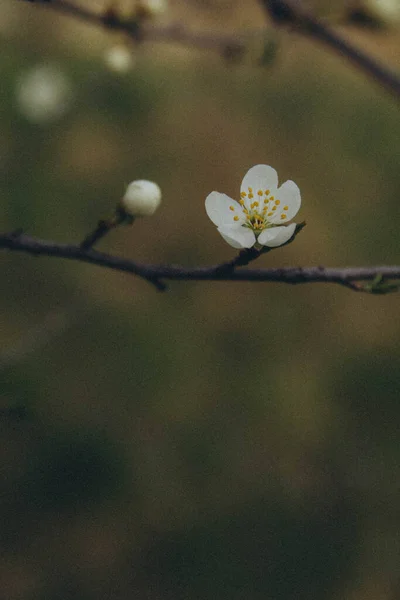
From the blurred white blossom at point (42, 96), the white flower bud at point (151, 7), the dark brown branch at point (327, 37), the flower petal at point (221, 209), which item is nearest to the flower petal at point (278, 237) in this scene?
the flower petal at point (221, 209)

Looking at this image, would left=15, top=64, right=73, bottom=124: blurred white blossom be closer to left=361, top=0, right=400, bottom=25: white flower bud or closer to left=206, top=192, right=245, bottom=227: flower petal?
left=361, top=0, right=400, bottom=25: white flower bud

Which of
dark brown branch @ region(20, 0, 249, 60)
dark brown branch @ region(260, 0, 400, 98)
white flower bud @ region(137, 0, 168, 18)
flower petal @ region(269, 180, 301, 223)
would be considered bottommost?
flower petal @ region(269, 180, 301, 223)

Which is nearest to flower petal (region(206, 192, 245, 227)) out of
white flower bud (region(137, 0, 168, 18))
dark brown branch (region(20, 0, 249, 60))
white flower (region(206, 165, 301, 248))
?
white flower (region(206, 165, 301, 248))

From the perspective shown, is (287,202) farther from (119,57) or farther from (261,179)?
(119,57)

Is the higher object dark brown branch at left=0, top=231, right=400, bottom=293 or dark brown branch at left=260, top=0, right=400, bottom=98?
dark brown branch at left=260, top=0, right=400, bottom=98

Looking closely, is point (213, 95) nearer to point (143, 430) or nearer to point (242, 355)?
point (242, 355)

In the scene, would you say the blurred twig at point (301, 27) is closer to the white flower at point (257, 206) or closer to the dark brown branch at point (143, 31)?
the dark brown branch at point (143, 31)

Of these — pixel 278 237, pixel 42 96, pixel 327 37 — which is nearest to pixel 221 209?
pixel 278 237
